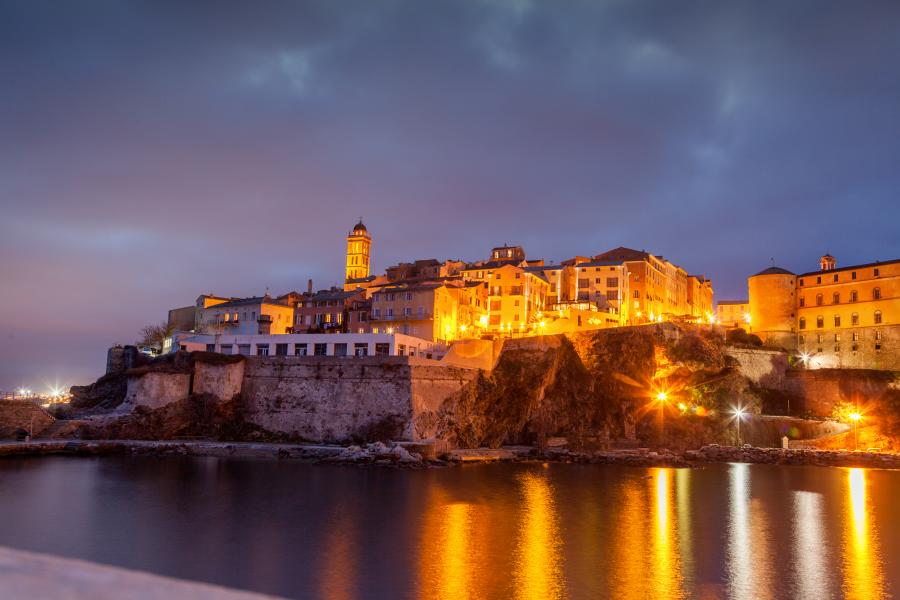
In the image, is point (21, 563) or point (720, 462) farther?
point (720, 462)

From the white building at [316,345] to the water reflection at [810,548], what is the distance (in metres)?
23.1

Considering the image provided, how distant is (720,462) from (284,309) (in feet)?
111

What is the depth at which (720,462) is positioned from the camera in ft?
125

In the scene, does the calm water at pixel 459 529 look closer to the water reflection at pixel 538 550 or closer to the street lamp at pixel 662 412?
the water reflection at pixel 538 550

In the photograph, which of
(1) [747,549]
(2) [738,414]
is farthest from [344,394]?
(2) [738,414]

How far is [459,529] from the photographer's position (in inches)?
750

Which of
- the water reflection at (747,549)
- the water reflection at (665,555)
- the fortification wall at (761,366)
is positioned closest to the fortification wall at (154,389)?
the water reflection at (665,555)

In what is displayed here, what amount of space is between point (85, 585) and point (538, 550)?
48.1 ft

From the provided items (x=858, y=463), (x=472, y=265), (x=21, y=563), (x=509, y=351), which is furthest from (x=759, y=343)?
(x=21, y=563)

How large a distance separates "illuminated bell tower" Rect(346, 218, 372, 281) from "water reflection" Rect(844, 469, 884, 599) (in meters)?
61.5

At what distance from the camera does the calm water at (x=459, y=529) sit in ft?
46.8

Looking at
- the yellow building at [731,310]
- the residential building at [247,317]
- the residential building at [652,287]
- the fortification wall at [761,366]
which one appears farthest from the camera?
the yellow building at [731,310]

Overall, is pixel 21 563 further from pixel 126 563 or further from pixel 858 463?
pixel 858 463

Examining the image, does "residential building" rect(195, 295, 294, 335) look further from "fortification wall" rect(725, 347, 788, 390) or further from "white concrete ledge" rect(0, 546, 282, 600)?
"white concrete ledge" rect(0, 546, 282, 600)
